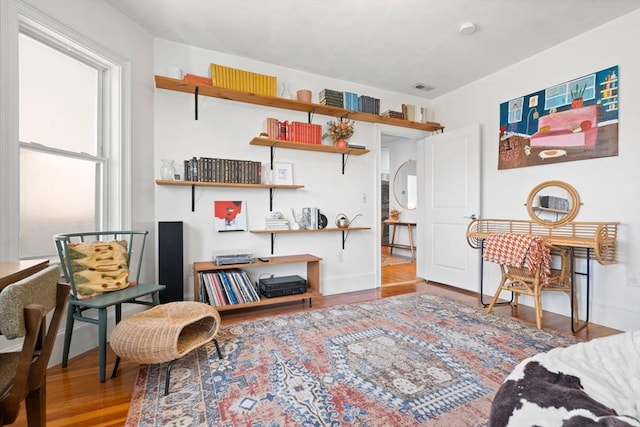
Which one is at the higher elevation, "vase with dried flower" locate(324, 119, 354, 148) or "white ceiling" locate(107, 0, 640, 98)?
"white ceiling" locate(107, 0, 640, 98)

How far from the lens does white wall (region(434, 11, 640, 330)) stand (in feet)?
7.95

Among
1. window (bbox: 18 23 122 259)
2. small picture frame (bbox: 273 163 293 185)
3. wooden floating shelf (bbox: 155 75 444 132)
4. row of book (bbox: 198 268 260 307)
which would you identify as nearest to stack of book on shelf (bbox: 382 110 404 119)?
wooden floating shelf (bbox: 155 75 444 132)

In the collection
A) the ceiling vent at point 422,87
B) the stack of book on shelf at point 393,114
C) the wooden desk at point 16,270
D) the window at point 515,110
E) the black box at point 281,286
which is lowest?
the black box at point 281,286

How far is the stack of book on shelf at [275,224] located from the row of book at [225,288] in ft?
1.93

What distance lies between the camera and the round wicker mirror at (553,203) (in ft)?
9.18

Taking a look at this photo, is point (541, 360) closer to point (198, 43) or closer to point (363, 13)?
point (363, 13)

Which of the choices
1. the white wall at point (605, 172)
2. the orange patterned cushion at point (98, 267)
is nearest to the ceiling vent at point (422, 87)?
the white wall at point (605, 172)

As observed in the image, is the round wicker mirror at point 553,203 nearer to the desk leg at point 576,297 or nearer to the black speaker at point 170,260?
the desk leg at point 576,297

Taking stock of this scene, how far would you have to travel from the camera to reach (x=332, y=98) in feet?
11.0

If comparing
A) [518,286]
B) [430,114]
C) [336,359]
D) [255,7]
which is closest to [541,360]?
[336,359]

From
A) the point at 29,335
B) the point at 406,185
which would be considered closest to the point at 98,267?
the point at 29,335

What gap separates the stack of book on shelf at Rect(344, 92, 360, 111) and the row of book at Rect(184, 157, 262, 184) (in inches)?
50.7

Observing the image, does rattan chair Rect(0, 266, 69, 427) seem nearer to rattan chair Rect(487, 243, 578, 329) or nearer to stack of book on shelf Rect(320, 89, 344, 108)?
stack of book on shelf Rect(320, 89, 344, 108)

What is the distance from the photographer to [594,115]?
2.63 meters
